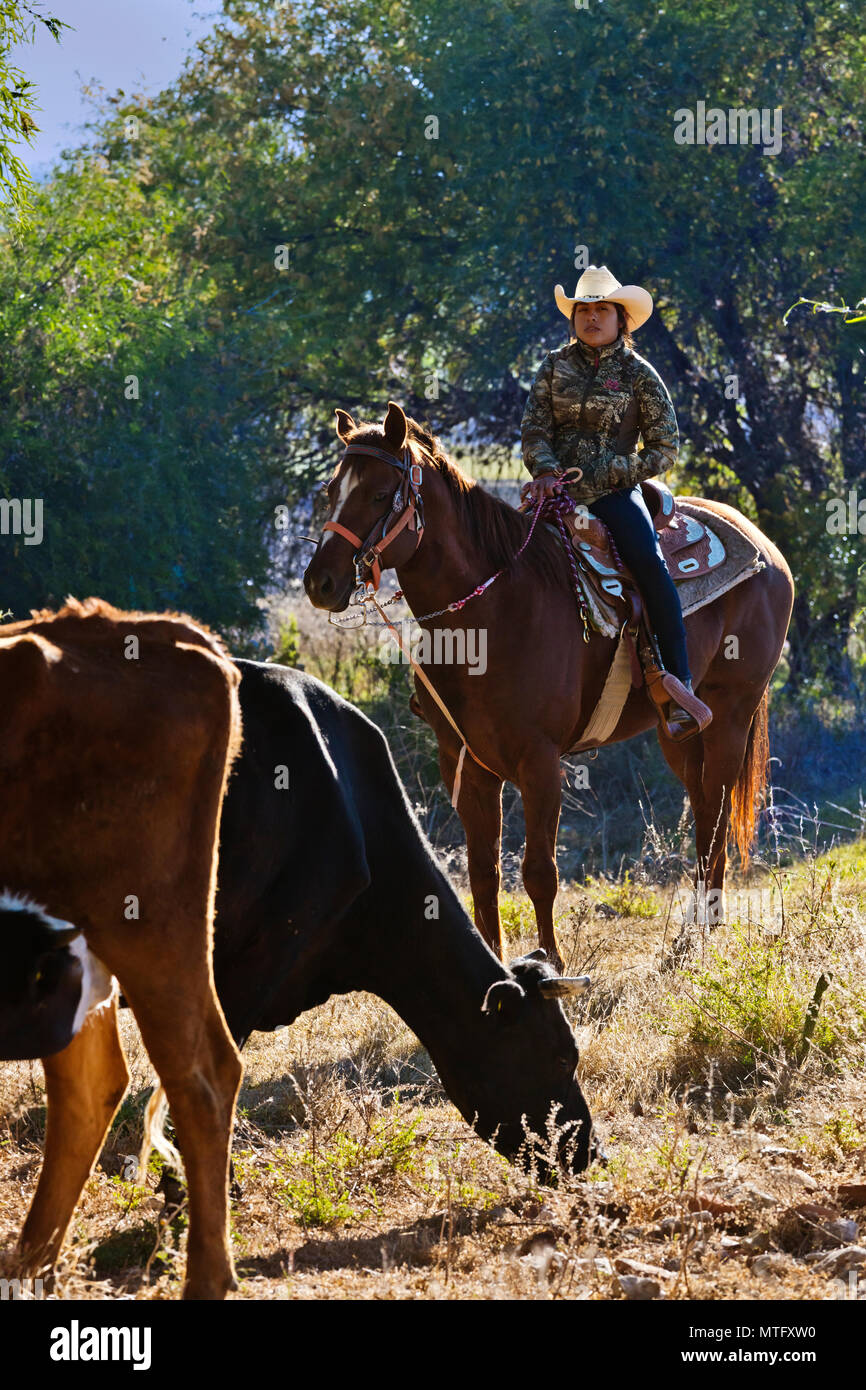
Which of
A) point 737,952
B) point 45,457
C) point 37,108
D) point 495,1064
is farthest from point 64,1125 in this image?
point 45,457

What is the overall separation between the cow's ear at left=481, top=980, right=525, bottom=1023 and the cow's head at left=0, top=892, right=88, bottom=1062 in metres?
1.48

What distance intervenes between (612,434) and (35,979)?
460 cm

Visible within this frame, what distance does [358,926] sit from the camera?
4.29 meters

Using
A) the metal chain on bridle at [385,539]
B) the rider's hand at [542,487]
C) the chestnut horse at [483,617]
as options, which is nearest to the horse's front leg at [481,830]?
the chestnut horse at [483,617]

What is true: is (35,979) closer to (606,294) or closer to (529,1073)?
(529,1073)

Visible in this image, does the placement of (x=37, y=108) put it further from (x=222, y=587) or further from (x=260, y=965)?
(x=222, y=587)

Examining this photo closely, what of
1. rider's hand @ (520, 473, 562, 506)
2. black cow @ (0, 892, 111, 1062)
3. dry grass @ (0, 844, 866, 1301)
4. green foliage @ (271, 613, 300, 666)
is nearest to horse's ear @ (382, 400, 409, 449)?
rider's hand @ (520, 473, 562, 506)

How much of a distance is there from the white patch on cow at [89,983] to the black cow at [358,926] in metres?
0.75

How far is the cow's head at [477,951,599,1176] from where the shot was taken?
4.21 meters

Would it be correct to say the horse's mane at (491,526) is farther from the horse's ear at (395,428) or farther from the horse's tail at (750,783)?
the horse's tail at (750,783)

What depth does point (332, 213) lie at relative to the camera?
46.2 feet

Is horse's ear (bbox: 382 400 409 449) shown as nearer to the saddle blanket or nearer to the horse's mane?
the horse's mane

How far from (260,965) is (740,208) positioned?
37.2ft
